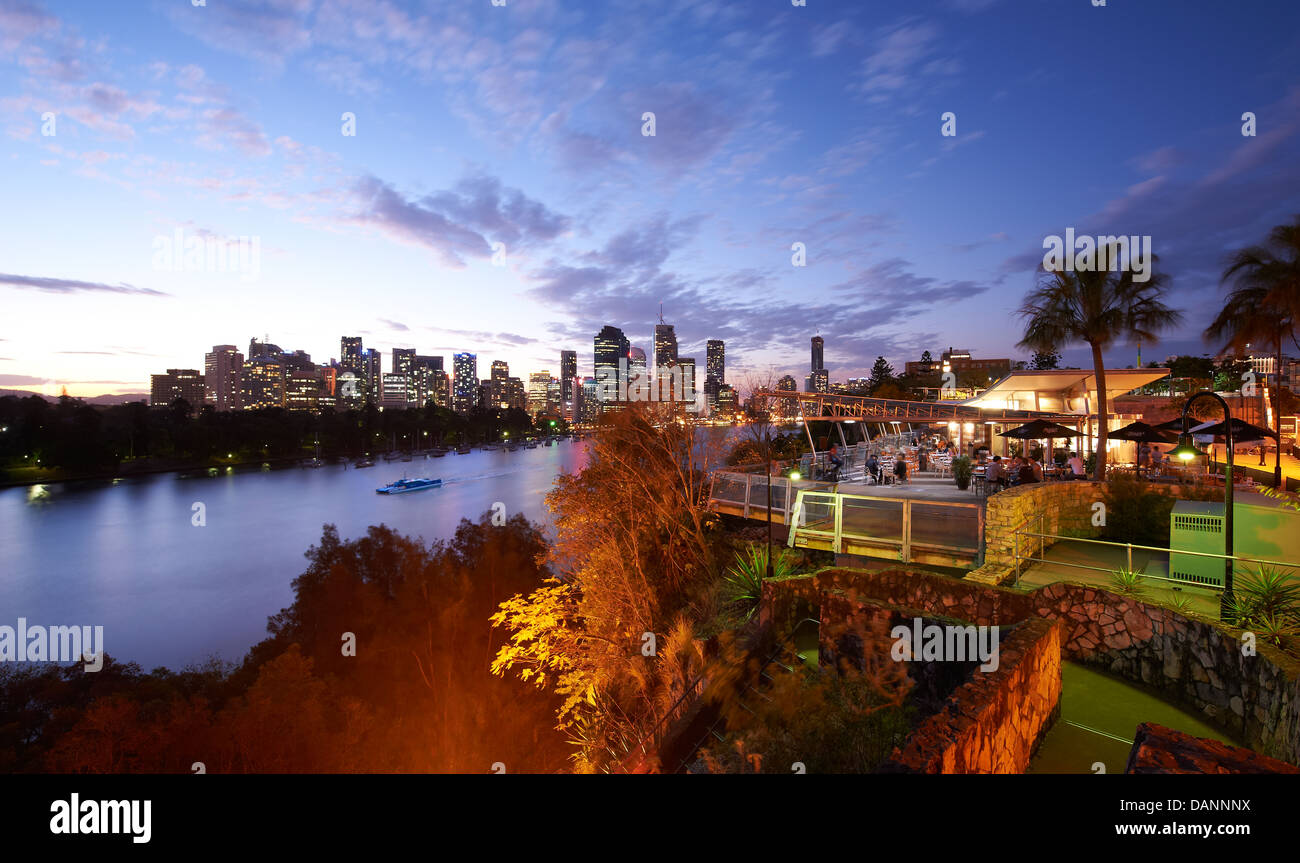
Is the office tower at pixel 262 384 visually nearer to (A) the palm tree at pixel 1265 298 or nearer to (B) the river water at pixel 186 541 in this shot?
(B) the river water at pixel 186 541

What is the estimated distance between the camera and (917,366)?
87.3 metres

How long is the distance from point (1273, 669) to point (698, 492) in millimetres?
13126

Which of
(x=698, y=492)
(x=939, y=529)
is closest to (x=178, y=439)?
(x=698, y=492)

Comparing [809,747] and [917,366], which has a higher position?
[917,366]

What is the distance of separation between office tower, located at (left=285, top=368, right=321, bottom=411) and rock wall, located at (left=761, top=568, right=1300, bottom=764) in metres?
199

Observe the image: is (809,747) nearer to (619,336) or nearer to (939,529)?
(939,529)

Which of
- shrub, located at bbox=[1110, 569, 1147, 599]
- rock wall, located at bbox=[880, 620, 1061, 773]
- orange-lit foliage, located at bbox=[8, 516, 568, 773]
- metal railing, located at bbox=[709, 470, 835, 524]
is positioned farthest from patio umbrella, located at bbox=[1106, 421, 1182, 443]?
orange-lit foliage, located at bbox=[8, 516, 568, 773]

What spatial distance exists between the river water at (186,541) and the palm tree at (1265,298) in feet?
66.6

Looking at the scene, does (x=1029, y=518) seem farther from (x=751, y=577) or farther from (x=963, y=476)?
(x=963, y=476)

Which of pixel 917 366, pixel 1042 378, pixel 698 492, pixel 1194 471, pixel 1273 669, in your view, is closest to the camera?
pixel 1273 669

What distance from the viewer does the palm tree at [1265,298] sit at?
14.7 m
